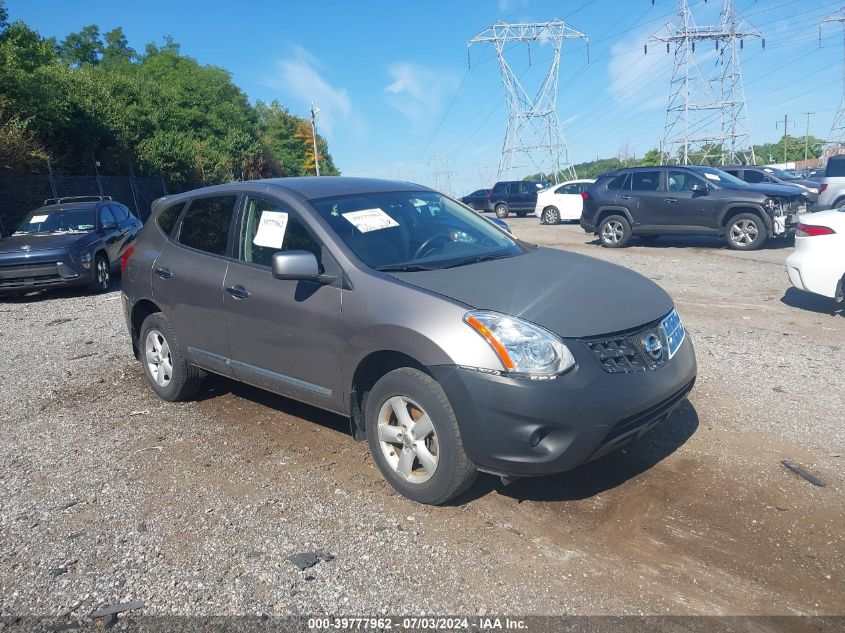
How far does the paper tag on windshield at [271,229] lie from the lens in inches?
174

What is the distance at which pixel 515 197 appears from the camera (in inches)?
1175

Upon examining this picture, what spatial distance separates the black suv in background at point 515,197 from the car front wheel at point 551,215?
5.07 metres

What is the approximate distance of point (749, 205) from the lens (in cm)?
1338

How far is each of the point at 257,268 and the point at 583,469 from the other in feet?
8.12

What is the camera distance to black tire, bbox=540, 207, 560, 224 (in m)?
24.2

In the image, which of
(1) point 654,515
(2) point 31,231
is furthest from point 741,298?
(2) point 31,231

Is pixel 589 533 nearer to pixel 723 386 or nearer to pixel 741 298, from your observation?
pixel 723 386

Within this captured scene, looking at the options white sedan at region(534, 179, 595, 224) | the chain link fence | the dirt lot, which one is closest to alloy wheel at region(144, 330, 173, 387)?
the dirt lot

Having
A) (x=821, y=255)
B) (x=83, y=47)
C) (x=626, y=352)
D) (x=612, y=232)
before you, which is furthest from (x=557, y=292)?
(x=83, y=47)

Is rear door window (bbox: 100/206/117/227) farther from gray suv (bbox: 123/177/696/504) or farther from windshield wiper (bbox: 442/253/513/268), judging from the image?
windshield wiper (bbox: 442/253/513/268)

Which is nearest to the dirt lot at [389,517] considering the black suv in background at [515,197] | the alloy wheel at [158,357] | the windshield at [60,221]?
the alloy wheel at [158,357]

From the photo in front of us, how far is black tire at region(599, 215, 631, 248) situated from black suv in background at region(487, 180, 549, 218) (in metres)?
14.2

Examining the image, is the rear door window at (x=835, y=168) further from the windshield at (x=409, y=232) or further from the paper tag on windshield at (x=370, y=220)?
the paper tag on windshield at (x=370, y=220)

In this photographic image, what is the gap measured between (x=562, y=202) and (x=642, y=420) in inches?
843
